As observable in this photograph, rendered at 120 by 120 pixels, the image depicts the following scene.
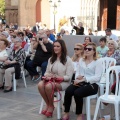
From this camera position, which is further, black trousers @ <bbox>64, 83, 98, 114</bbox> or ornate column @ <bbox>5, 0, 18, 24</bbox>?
ornate column @ <bbox>5, 0, 18, 24</bbox>

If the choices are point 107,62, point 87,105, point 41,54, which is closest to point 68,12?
point 41,54

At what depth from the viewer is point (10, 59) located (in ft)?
28.0

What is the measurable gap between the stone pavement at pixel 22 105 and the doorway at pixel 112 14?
2278 cm

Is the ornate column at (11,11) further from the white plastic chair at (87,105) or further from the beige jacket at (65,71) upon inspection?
the white plastic chair at (87,105)

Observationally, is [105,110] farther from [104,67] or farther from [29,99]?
[29,99]

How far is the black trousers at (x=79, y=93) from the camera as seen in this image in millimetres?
5395

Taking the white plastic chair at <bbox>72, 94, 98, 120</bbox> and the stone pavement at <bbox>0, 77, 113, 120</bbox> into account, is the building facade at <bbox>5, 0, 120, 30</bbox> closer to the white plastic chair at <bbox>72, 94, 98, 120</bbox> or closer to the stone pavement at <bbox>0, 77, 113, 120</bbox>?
the stone pavement at <bbox>0, 77, 113, 120</bbox>

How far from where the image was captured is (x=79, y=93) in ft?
17.7

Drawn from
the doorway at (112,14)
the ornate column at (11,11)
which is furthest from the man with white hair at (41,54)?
the ornate column at (11,11)

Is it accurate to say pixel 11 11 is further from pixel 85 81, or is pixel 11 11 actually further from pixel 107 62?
pixel 85 81

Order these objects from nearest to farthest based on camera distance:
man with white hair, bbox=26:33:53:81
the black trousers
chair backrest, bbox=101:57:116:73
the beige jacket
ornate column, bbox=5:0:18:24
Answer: the black trousers → the beige jacket → chair backrest, bbox=101:57:116:73 → man with white hair, bbox=26:33:53:81 → ornate column, bbox=5:0:18:24

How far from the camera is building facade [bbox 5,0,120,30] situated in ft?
83.7

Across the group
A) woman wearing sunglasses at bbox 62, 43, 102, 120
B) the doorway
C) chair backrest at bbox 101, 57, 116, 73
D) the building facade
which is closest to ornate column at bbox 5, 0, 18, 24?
the building facade

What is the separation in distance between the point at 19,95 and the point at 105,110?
228 cm
